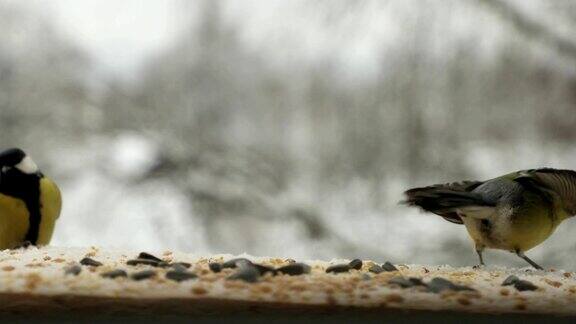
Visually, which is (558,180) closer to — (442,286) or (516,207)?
(516,207)

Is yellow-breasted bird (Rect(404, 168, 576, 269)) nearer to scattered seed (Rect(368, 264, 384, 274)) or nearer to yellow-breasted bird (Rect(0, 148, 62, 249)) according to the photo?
scattered seed (Rect(368, 264, 384, 274))

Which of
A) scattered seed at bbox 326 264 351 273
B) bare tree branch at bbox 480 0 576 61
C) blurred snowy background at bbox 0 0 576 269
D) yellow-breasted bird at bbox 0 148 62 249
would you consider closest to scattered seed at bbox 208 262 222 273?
scattered seed at bbox 326 264 351 273

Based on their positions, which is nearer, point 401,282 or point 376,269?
point 401,282

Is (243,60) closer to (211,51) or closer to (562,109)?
(211,51)

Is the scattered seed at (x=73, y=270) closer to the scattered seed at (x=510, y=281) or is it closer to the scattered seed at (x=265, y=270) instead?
the scattered seed at (x=265, y=270)

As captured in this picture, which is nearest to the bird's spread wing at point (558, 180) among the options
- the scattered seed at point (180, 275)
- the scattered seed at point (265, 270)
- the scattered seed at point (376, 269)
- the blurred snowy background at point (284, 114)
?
the scattered seed at point (376, 269)

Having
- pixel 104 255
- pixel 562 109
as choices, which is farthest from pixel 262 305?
pixel 562 109

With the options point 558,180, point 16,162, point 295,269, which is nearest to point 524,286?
point 295,269
